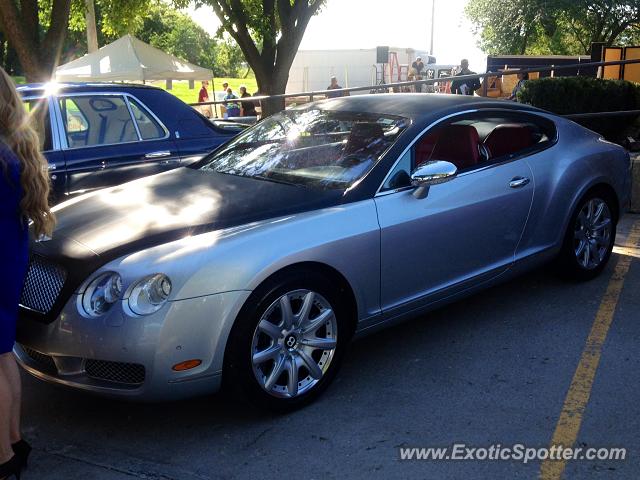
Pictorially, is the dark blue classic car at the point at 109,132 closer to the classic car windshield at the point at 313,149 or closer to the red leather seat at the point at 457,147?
the classic car windshield at the point at 313,149

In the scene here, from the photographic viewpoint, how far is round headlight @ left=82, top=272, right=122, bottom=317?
3.30 m

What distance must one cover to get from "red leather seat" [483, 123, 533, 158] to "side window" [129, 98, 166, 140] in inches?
118

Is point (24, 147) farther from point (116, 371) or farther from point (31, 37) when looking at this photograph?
point (31, 37)

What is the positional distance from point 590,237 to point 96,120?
4.12 metres

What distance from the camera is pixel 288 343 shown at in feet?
12.0

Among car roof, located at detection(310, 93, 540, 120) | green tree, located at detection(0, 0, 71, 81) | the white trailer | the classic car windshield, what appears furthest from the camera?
the white trailer

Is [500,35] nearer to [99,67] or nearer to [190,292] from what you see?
[99,67]

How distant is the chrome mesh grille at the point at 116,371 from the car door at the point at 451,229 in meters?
1.42

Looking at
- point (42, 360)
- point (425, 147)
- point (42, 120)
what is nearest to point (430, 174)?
point (425, 147)

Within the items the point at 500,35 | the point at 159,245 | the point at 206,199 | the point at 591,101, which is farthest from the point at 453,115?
the point at 500,35

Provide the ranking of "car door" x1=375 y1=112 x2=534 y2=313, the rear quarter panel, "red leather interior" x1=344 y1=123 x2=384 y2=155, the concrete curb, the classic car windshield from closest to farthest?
1. "car door" x1=375 y1=112 x2=534 y2=313
2. the classic car windshield
3. "red leather interior" x1=344 y1=123 x2=384 y2=155
4. the rear quarter panel
5. the concrete curb

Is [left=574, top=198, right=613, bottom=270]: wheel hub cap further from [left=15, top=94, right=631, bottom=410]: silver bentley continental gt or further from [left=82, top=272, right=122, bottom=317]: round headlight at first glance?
[left=82, top=272, right=122, bottom=317]: round headlight

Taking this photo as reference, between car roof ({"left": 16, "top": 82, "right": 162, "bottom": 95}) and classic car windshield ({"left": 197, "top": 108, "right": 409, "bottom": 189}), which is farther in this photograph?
car roof ({"left": 16, "top": 82, "right": 162, "bottom": 95})

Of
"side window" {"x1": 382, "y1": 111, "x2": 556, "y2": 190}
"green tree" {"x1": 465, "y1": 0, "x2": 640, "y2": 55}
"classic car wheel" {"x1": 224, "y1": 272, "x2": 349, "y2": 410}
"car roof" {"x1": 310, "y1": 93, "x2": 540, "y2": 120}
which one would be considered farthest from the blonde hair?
"green tree" {"x1": 465, "y1": 0, "x2": 640, "y2": 55}
